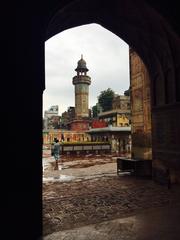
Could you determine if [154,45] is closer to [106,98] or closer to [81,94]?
[81,94]

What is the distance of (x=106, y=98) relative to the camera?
60.3m

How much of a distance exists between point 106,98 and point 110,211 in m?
54.9

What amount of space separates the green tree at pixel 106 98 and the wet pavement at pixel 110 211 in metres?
49.8

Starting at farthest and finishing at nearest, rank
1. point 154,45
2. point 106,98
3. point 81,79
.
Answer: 1. point 106,98
2. point 81,79
3. point 154,45

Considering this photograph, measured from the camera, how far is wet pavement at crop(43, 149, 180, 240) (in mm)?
4680

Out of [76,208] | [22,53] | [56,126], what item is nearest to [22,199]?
[76,208]

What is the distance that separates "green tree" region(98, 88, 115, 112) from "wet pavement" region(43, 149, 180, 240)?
49838 mm

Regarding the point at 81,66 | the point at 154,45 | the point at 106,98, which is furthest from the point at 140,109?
the point at 106,98

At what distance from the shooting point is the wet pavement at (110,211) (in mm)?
4680

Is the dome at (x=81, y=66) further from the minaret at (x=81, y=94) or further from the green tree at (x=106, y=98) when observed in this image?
the green tree at (x=106, y=98)

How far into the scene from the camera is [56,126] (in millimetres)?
67375

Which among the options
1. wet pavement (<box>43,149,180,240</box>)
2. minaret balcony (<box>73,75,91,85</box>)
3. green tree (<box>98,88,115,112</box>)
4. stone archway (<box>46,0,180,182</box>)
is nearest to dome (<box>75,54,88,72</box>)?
minaret balcony (<box>73,75,91,85</box>)

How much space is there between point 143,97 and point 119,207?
801 centimetres

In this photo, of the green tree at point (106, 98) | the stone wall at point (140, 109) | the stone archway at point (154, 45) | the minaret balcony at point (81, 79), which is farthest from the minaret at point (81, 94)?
the stone archway at point (154, 45)
